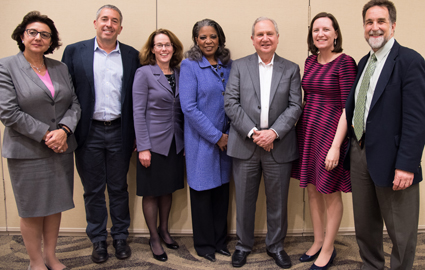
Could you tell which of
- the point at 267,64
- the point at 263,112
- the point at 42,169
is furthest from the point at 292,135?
the point at 42,169

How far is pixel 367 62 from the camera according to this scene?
198cm

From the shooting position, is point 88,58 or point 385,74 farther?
point 88,58

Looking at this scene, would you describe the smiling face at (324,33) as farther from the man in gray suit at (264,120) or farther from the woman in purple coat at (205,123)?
the woman in purple coat at (205,123)

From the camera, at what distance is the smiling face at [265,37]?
2.22m

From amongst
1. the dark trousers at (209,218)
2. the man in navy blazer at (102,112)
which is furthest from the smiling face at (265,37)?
the dark trousers at (209,218)

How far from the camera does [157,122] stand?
7.98ft

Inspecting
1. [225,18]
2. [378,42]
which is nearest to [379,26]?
[378,42]

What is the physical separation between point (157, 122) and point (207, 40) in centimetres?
73

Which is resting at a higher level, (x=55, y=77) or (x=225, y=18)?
(x=225, y=18)

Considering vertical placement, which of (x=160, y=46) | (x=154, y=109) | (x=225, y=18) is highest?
(x=225, y=18)

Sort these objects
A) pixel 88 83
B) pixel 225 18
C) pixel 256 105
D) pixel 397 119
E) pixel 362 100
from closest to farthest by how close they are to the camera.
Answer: pixel 397 119 < pixel 362 100 < pixel 256 105 < pixel 88 83 < pixel 225 18

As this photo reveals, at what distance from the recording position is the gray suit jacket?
2244mm

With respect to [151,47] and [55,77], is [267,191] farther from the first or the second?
[55,77]

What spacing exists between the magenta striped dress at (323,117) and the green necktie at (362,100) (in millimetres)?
143
